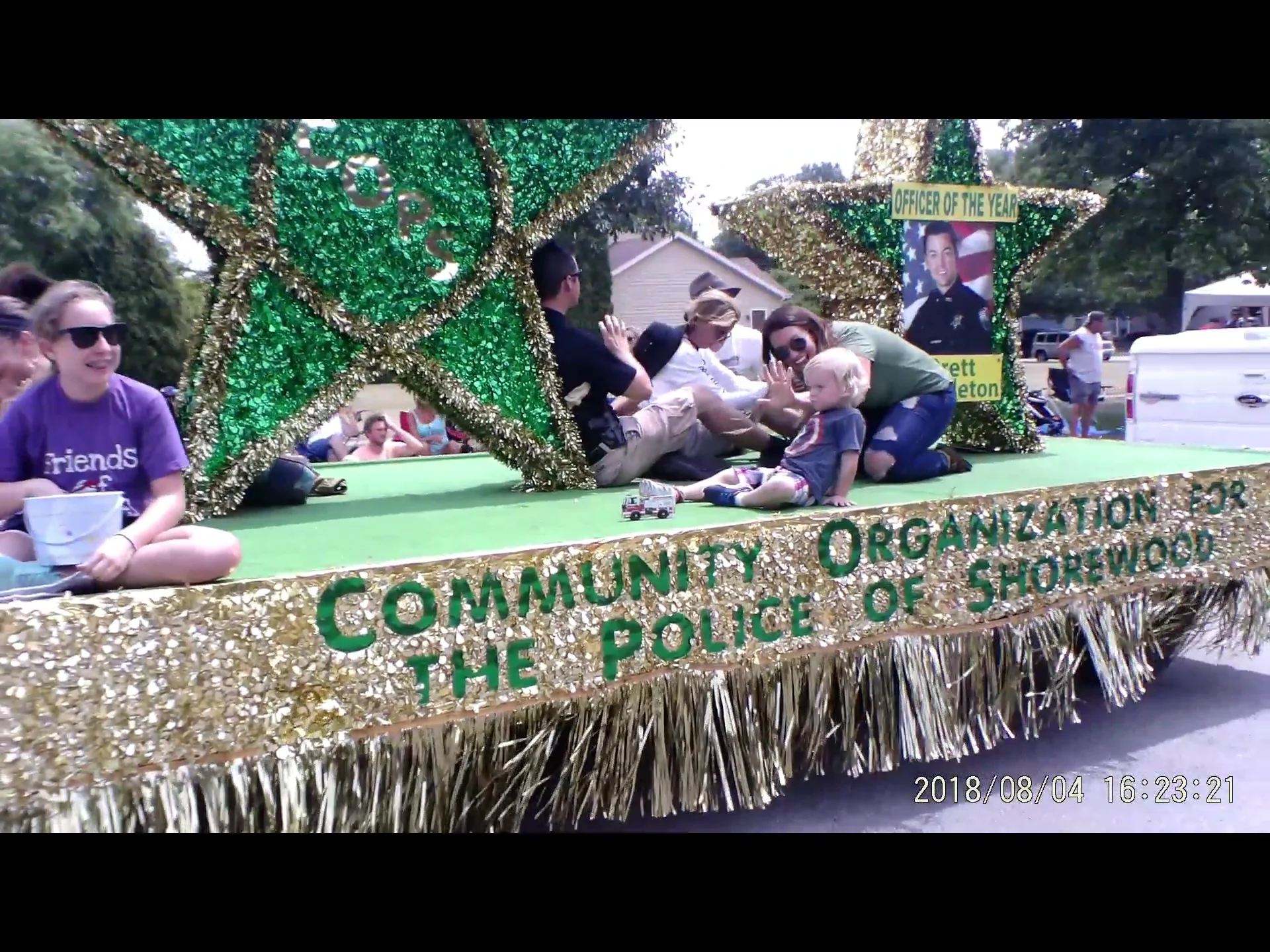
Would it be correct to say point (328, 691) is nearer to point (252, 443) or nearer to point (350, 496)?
point (252, 443)

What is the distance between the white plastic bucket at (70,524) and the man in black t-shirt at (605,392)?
1926 mm

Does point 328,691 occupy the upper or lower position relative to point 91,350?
lower

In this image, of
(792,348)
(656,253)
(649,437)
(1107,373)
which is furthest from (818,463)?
(1107,373)

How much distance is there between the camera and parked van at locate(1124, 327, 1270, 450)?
278 inches

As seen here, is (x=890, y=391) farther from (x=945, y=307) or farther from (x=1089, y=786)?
(x=1089, y=786)

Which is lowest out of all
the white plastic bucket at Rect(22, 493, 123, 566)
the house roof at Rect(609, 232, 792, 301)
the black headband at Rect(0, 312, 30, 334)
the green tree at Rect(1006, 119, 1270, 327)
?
the white plastic bucket at Rect(22, 493, 123, 566)

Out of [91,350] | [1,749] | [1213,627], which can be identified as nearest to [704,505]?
[91,350]

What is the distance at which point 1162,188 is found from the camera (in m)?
15.0

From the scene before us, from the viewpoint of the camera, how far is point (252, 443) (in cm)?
339

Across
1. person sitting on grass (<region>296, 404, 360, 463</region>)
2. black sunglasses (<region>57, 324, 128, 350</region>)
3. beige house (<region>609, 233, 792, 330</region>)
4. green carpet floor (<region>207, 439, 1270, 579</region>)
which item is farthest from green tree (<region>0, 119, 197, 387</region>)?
beige house (<region>609, 233, 792, 330</region>)

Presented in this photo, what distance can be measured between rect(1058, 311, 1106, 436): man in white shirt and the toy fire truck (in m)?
9.19

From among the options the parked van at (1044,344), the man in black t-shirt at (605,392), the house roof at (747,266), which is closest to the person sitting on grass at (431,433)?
the man in black t-shirt at (605,392)

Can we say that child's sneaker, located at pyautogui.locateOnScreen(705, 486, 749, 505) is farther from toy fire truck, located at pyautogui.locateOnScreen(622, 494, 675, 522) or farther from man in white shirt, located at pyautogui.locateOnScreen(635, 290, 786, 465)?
man in white shirt, located at pyautogui.locateOnScreen(635, 290, 786, 465)

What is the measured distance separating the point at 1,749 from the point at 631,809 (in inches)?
78.0
